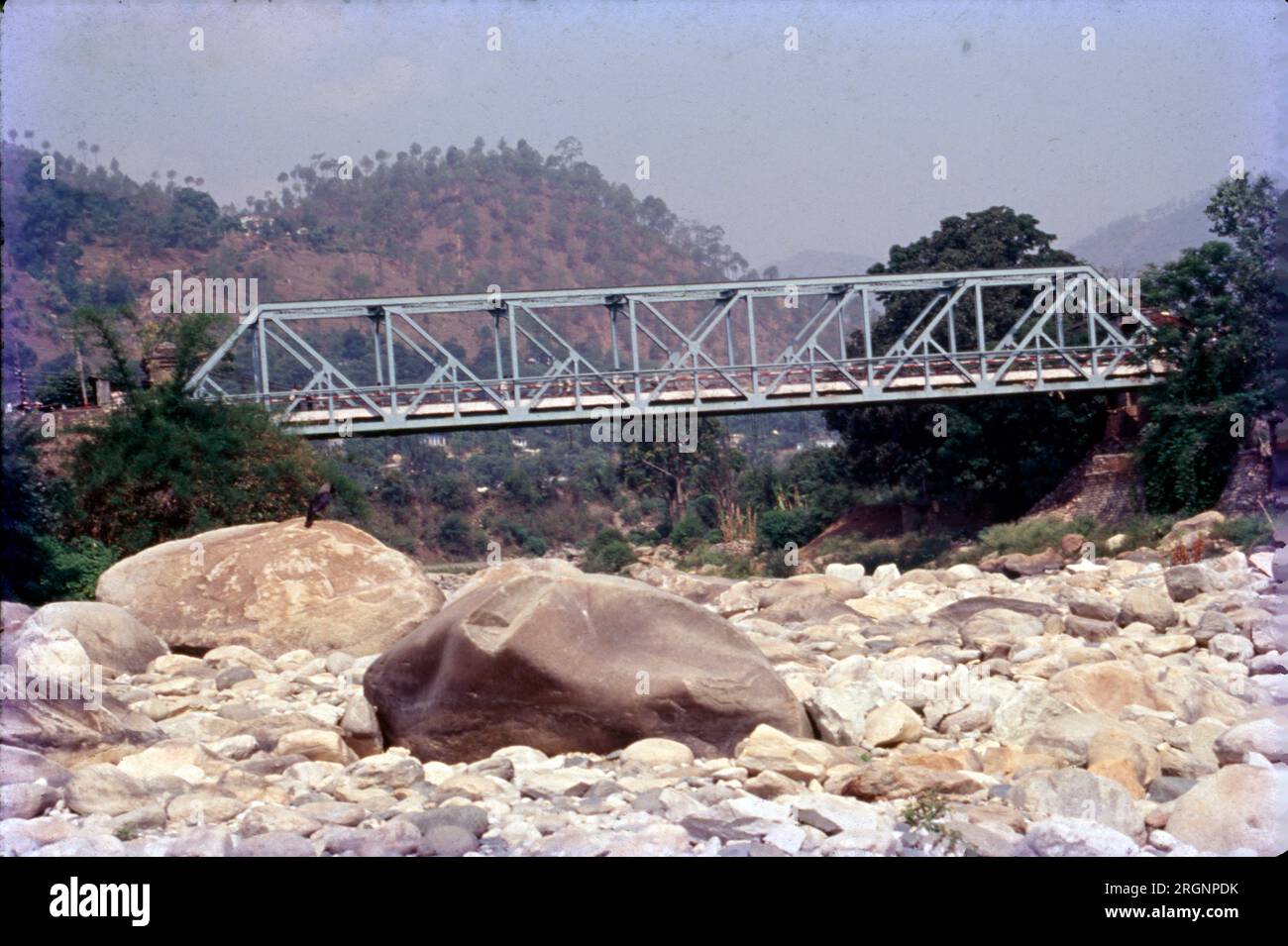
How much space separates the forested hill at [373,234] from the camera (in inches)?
2913

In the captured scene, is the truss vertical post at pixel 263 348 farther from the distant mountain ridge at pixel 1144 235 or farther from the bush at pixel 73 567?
the distant mountain ridge at pixel 1144 235

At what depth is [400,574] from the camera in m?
15.2

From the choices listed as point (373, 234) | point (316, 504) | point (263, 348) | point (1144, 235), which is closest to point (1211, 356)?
point (263, 348)

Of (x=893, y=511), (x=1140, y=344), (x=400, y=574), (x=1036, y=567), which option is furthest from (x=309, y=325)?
(x=400, y=574)

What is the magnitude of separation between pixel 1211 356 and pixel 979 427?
8.74 m

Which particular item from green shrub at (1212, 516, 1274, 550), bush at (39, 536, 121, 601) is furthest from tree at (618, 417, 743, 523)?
bush at (39, 536, 121, 601)

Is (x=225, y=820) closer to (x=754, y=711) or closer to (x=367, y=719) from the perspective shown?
(x=367, y=719)

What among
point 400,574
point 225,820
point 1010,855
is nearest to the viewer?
point 1010,855

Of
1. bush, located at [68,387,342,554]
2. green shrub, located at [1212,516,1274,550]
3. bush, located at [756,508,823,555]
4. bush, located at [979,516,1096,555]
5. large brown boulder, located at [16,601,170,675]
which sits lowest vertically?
bush, located at [756,508,823,555]

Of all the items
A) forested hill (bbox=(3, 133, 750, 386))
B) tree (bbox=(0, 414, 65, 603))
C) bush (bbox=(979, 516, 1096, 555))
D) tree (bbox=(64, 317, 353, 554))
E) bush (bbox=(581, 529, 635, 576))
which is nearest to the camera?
tree (bbox=(0, 414, 65, 603))

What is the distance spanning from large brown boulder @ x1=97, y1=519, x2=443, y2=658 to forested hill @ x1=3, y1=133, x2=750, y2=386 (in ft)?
157

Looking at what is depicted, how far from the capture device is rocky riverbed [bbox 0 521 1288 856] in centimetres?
770

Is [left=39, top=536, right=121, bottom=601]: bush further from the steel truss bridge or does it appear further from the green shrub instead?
the green shrub

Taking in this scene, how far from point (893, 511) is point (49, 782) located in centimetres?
3452
